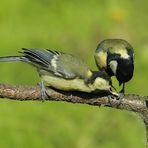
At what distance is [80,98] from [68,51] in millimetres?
1545

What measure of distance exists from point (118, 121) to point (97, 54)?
790 mm

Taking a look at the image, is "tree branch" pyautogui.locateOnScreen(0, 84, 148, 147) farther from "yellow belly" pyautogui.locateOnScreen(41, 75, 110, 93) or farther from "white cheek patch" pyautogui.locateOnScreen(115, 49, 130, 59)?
"white cheek patch" pyautogui.locateOnScreen(115, 49, 130, 59)

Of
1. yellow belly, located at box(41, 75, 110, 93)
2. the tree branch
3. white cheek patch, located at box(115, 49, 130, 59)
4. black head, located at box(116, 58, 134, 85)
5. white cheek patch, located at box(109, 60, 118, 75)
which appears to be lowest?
the tree branch

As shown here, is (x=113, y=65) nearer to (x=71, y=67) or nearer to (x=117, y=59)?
(x=117, y=59)

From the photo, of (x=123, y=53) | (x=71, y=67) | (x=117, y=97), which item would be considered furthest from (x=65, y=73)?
(x=123, y=53)

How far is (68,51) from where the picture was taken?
9.48 ft

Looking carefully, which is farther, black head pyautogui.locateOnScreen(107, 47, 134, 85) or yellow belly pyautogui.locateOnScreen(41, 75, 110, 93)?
black head pyautogui.locateOnScreen(107, 47, 134, 85)

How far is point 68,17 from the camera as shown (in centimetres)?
314

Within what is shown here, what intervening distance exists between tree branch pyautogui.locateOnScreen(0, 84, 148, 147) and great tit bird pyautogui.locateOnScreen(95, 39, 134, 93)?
27cm

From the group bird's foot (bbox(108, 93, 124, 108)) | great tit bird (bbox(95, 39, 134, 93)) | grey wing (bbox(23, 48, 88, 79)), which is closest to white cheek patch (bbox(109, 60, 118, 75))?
great tit bird (bbox(95, 39, 134, 93))

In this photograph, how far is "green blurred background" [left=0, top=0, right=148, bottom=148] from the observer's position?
2439 millimetres

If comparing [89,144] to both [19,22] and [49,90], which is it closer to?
[19,22]

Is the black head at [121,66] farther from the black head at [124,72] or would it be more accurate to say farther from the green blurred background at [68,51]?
the green blurred background at [68,51]

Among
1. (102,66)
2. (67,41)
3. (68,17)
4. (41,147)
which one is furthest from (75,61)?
(68,17)
